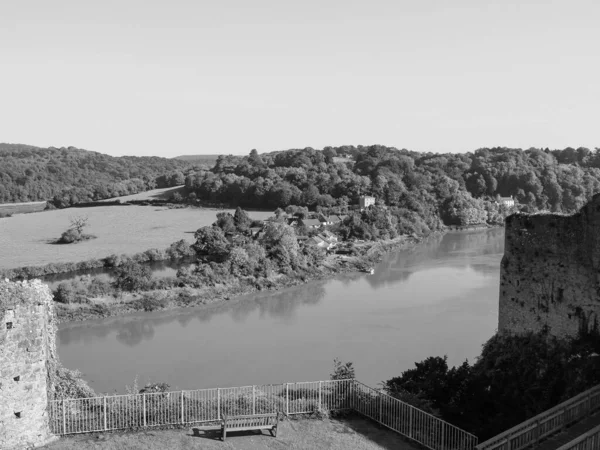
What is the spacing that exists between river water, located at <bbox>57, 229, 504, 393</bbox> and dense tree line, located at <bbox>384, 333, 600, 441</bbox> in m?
5.21

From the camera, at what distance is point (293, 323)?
87.1 feet

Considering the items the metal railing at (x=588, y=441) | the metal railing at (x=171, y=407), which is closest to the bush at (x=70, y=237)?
the metal railing at (x=171, y=407)

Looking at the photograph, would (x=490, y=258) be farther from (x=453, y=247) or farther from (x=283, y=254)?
(x=283, y=254)

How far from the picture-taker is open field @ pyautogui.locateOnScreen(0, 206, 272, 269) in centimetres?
4300

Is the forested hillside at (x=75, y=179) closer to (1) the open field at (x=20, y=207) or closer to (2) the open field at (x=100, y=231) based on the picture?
(1) the open field at (x=20, y=207)

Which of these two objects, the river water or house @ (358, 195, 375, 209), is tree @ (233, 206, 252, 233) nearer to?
house @ (358, 195, 375, 209)

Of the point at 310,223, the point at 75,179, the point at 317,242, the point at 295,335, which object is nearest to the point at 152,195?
the point at 75,179

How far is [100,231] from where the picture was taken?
5447 cm

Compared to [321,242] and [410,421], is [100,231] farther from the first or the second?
[410,421]

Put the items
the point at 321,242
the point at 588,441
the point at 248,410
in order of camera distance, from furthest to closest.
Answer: the point at 321,242
the point at 248,410
the point at 588,441

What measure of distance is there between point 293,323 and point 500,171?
48.9m

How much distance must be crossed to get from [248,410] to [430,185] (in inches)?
2254

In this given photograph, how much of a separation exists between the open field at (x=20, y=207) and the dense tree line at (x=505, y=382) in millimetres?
64510

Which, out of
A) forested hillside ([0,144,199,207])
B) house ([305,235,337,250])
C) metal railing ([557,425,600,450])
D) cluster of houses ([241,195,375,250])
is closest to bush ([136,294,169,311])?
cluster of houses ([241,195,375,250])
